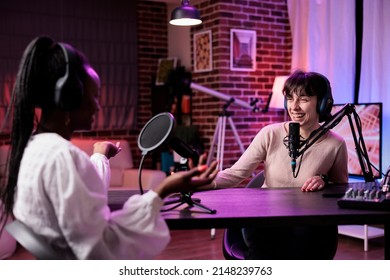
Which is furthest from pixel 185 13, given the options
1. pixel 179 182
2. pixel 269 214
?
pixel 179 182

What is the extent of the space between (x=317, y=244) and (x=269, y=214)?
2.02 ft

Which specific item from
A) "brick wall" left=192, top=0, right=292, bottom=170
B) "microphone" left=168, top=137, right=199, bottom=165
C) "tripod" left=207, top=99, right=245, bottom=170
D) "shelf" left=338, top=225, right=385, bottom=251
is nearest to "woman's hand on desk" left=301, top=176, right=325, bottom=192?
"microphone" left=168, top=137, right=199, bottom=165

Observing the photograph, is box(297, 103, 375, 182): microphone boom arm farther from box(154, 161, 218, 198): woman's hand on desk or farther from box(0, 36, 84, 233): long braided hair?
box(0, 36, 84, 233): long braided hair

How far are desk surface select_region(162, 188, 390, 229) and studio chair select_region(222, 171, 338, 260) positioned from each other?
0.32 metres

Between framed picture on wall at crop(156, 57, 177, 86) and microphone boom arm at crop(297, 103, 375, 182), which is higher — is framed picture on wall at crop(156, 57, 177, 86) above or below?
above

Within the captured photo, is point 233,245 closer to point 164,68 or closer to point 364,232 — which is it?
point 364,232

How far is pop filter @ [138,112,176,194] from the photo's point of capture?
1472mm

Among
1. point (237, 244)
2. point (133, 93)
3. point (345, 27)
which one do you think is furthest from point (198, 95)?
point (237, 244)

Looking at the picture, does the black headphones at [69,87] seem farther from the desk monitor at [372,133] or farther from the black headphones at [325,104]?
the desk monitor at [372,133]

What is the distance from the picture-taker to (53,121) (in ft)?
4.17

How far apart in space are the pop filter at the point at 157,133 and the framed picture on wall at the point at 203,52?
3.46 metres

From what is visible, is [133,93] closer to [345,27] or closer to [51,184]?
[345,27]

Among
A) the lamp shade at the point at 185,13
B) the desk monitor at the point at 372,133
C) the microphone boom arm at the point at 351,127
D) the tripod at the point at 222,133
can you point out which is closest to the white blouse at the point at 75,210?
the microphone boom arm at the point at 351,127

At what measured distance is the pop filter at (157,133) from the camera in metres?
1.47
